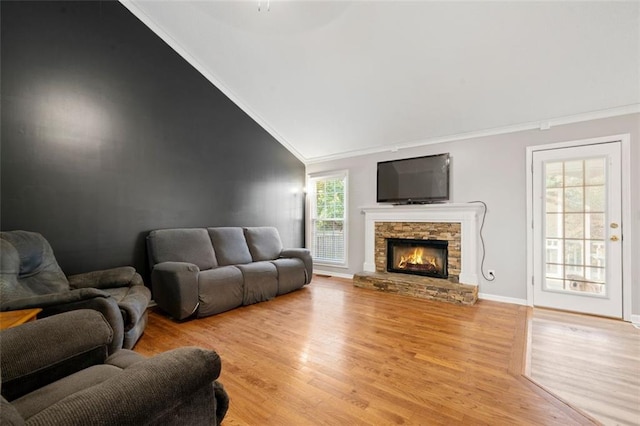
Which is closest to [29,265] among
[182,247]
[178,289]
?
[178,289]

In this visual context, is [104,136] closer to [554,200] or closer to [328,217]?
[328,217]

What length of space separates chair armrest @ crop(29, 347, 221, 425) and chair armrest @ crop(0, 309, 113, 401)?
485 millimetres

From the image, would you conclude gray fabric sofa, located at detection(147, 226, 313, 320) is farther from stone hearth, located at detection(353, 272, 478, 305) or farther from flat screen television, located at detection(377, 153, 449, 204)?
flat screen television, located at detection(377, 153, 449, 204)

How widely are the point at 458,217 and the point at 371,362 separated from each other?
260 centimetres

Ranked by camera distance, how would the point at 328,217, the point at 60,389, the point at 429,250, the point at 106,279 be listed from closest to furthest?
the point at 60,389 < the point at 106,279 < the point at 429,250 < the point at 328,217

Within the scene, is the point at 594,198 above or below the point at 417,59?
below

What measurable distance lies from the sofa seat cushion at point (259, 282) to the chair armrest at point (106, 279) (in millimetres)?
1111

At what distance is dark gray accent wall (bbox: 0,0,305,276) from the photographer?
97.9 inches

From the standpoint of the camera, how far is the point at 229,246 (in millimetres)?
3875

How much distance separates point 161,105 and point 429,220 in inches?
158

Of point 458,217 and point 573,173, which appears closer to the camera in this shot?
point 573,173

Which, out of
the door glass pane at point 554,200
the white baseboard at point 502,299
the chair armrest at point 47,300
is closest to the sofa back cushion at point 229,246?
the chair armrest at point 47,300

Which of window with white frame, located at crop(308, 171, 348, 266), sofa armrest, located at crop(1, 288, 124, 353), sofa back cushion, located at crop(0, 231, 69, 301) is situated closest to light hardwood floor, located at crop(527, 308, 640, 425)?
sofa armrest, located at crop(1, 288, 124, 353)

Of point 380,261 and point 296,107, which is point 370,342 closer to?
point 380,261
